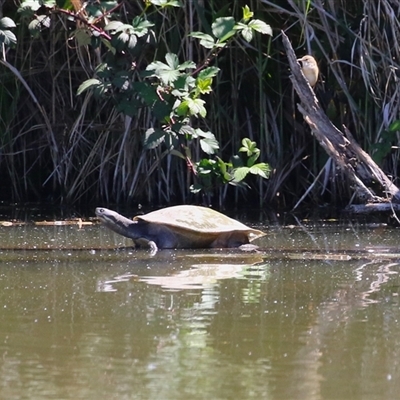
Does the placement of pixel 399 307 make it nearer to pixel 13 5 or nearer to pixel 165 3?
pixel 165 3

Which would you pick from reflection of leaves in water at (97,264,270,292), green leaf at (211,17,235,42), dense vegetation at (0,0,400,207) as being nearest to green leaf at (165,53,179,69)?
dense vegetation at (0,0,400,207)

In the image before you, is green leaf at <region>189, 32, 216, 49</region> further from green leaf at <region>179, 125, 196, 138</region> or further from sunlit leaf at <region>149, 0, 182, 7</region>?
green leaf at <region>179, 125, 196, 138</region>

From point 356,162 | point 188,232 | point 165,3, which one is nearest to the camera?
point 188,232

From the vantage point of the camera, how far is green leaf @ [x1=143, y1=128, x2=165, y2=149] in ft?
21.6

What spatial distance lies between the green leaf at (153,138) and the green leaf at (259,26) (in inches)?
37.6

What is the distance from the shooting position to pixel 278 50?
24.2ft

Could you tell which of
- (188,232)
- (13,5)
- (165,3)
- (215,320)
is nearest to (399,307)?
(215,320)

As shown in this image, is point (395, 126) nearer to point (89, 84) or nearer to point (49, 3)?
point (89, 84)

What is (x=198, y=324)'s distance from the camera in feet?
11.2

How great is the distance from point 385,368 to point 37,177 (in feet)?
18.7

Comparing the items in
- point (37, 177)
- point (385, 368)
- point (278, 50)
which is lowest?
point (385, 368)

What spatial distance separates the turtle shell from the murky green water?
22 cm

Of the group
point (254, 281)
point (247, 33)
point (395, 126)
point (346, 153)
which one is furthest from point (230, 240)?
point (247, 33)

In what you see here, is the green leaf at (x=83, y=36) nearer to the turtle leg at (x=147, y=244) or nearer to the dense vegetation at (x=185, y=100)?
the dense vegetation at (x=185, y=100)
